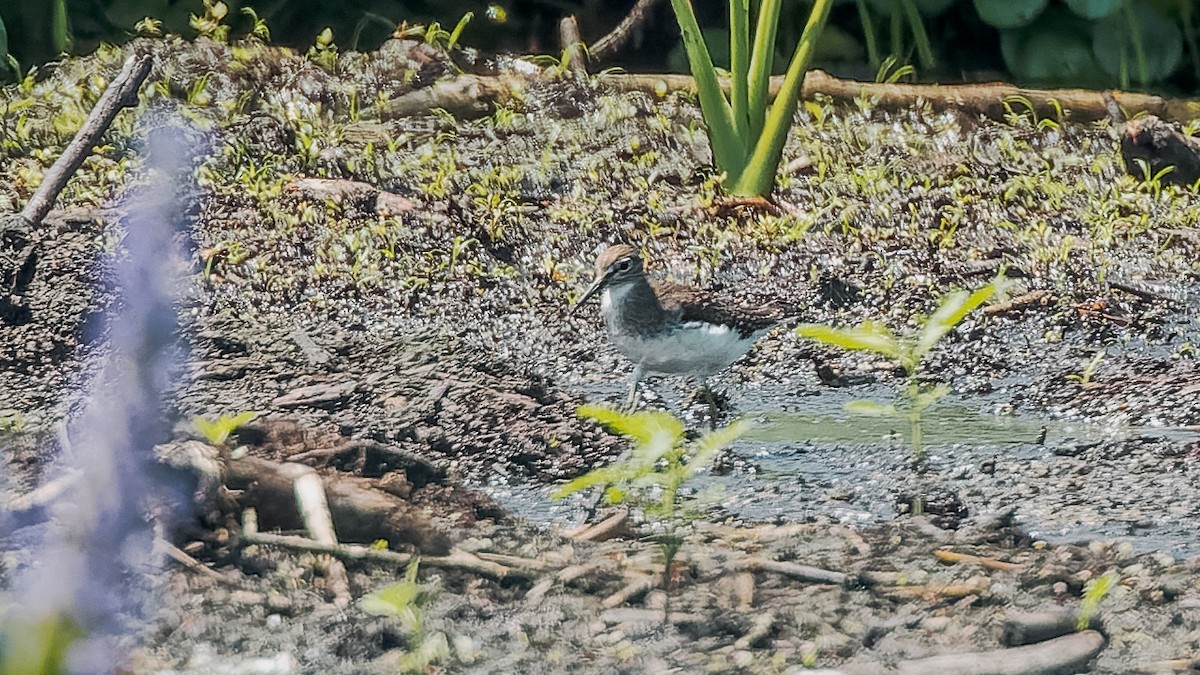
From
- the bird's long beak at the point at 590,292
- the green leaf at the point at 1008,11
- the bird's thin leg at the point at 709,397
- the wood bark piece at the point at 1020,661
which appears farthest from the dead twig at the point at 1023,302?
the green leaf at the point at 1008,11

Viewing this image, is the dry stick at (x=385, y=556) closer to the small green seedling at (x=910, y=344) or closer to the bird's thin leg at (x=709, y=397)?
the bird's thin leg at (x=709, y=397)

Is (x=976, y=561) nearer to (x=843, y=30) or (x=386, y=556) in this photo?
(x=386, y=556)

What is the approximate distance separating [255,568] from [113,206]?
0.67 meters

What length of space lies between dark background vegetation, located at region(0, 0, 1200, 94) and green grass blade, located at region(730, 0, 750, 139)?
4 centimetres

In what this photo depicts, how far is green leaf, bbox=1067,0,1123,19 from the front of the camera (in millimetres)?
2186

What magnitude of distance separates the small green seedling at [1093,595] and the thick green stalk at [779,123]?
793 millimetres

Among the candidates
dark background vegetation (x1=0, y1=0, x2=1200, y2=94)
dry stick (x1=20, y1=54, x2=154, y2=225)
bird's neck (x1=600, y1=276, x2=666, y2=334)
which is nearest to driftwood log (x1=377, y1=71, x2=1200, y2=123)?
dark background vegetation (x1=0, y1=0, x2=1200, y2=94)

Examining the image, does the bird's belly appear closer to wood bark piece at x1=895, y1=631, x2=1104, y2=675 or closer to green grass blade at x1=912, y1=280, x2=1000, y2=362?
green grass blade at x1=912, y1=280, x2=1000, y2=362

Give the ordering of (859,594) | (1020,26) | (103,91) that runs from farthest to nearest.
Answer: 1. (1020,26)
2. (103,91)
3. (859,594)

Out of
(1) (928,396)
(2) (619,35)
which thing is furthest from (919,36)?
(1) (928,396)

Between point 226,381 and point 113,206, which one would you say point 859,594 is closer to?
point 226,381

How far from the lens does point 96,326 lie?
4.90 ft

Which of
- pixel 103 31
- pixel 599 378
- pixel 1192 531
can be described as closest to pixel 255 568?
pixel 599 378

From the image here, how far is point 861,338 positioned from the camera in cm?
137
